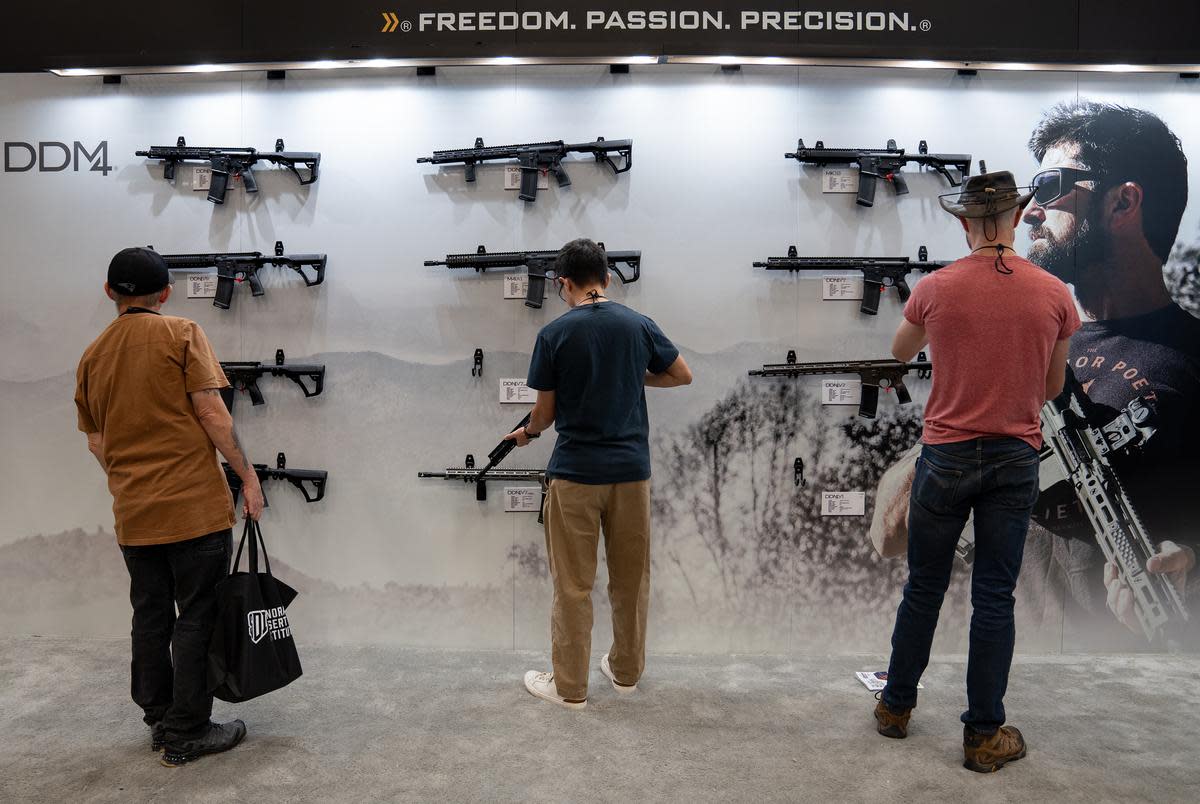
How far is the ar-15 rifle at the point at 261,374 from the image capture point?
12.6 feet

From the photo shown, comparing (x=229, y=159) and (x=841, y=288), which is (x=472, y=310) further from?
(x=841, y=288)

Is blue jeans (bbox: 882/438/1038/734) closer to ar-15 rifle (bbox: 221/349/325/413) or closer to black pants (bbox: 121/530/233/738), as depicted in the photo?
black pants (bbox: 121/530/233/738)

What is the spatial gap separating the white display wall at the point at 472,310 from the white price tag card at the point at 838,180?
0.16 ft

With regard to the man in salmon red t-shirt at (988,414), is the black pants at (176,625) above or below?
below

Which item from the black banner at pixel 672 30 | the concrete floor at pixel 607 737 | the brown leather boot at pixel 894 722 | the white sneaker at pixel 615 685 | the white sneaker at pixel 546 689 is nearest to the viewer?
the concrete floor at pixel 607 737

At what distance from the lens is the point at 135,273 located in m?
2.64

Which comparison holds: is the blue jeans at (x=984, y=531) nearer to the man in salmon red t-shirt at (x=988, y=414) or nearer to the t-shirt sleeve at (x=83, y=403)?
the man in salmon red t-shirt at (x=988, y=414)

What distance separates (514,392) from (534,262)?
0.70 meters

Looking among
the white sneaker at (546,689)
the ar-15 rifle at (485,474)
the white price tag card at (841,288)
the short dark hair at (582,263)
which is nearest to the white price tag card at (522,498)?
the ar-15 rifle at (485,474)

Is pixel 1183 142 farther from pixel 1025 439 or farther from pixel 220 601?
pixel 220 601

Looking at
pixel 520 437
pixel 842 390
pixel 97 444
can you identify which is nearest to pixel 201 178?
pixel 97 444

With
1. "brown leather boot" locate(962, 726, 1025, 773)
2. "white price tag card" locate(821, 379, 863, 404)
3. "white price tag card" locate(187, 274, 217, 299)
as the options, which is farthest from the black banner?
"brown leather boot" locate(962, 726, 1025, 773)

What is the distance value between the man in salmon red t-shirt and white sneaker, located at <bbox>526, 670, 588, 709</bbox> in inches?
60.9

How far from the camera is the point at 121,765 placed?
8.77 feet
